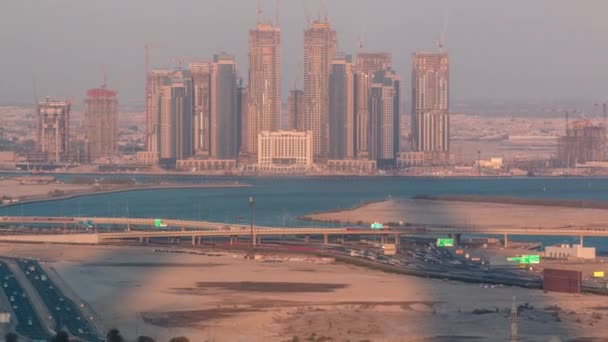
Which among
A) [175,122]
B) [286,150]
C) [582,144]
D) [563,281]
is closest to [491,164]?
[582,144]

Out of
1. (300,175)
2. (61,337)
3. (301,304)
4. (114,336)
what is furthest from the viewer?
(300,175)

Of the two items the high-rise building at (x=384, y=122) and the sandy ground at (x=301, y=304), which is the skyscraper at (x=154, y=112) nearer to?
the high-rise building at (x=384, y=122)

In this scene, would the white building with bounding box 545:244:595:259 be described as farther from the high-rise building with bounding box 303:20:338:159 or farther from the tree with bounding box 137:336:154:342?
the high-rise building with bounding box 303:20:338:159

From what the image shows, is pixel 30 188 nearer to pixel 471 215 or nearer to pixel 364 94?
pixel 471 215

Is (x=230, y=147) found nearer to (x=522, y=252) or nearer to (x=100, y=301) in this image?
(x=522, y=252)

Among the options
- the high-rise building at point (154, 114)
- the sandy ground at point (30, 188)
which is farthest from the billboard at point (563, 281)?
the high-rise building at point (154, 114)

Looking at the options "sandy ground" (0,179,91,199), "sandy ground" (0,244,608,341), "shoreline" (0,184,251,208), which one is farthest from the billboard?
"sandy ground" (0,179,91,199)
